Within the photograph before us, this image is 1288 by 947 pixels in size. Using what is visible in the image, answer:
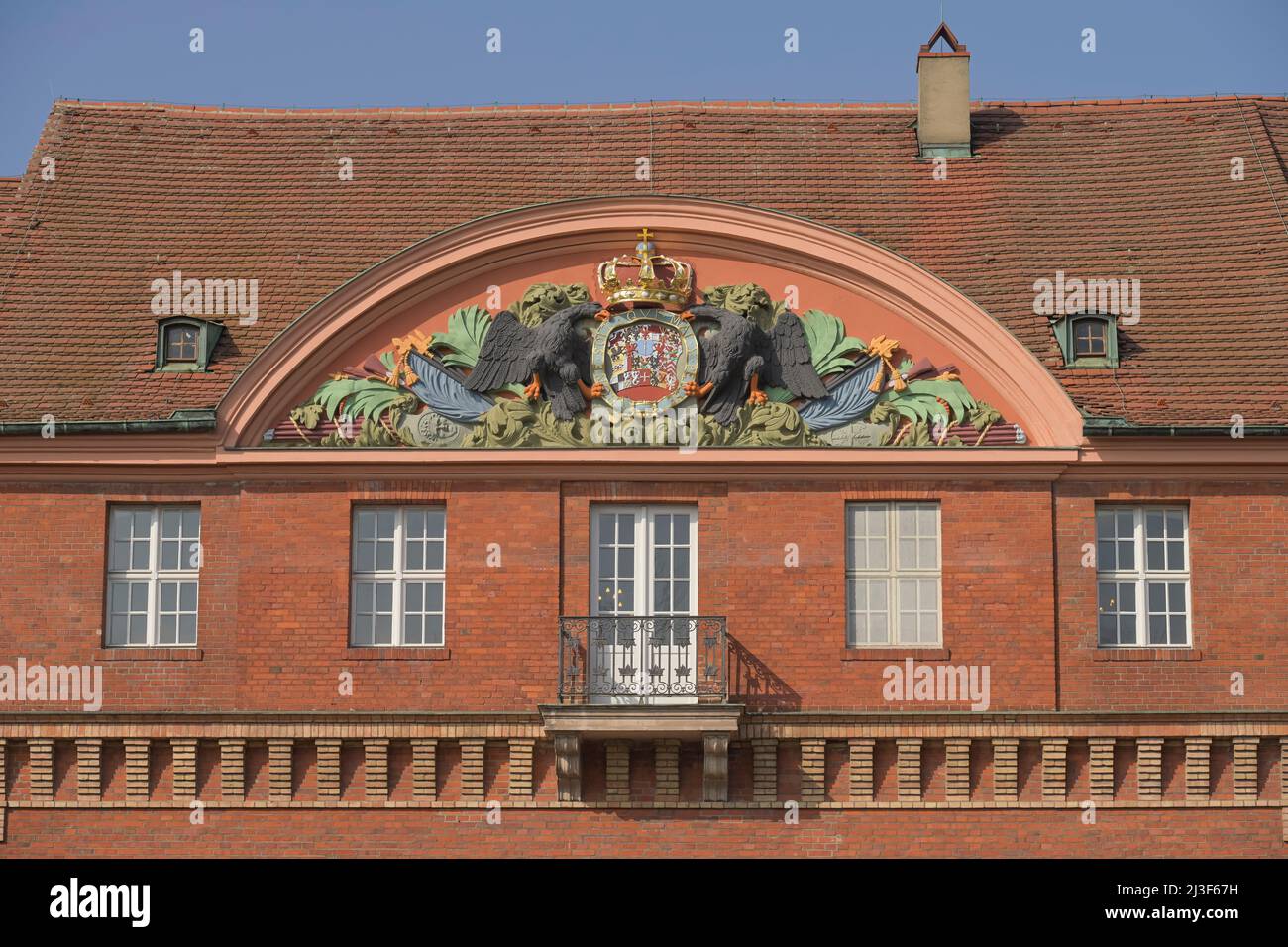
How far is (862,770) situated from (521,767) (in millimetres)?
3714

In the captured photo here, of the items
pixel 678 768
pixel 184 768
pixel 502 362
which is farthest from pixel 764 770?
pixel 184 768

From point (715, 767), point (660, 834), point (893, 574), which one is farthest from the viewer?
point (893, 574)

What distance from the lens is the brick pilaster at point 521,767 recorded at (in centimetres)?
2738

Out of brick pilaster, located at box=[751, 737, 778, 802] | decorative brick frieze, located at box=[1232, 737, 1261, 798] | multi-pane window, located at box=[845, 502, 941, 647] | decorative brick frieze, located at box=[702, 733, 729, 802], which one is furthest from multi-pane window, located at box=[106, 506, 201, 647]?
decorative brick frieze, located at box=[1232, 737, 1261, 798]

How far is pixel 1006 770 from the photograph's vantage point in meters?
27.3

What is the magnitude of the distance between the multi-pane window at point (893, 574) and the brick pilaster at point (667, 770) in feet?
7.75

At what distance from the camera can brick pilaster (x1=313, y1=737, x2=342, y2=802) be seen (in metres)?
27.4

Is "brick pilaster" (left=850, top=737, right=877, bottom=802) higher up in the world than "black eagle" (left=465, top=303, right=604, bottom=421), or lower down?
lower down

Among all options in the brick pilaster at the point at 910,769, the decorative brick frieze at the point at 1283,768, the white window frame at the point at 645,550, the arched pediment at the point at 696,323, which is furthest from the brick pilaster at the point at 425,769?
the decorative brick frieze at the point at 1283,768

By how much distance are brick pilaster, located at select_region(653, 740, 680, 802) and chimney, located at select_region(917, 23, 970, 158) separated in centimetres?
900

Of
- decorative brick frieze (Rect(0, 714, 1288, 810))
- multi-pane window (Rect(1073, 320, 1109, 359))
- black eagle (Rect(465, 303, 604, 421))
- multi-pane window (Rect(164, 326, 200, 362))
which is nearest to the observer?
decorative brick frieze (Rect(0, 714, 1288, 810))

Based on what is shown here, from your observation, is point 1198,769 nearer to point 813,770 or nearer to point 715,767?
point 813,770

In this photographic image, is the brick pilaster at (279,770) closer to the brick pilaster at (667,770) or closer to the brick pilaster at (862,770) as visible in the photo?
the brick pilaster at (667,770)

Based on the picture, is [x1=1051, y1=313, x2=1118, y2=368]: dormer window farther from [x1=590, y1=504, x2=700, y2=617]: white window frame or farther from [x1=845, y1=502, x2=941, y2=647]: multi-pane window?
[x1=590, y1=504, x2=700, y2=617]: white window frame
